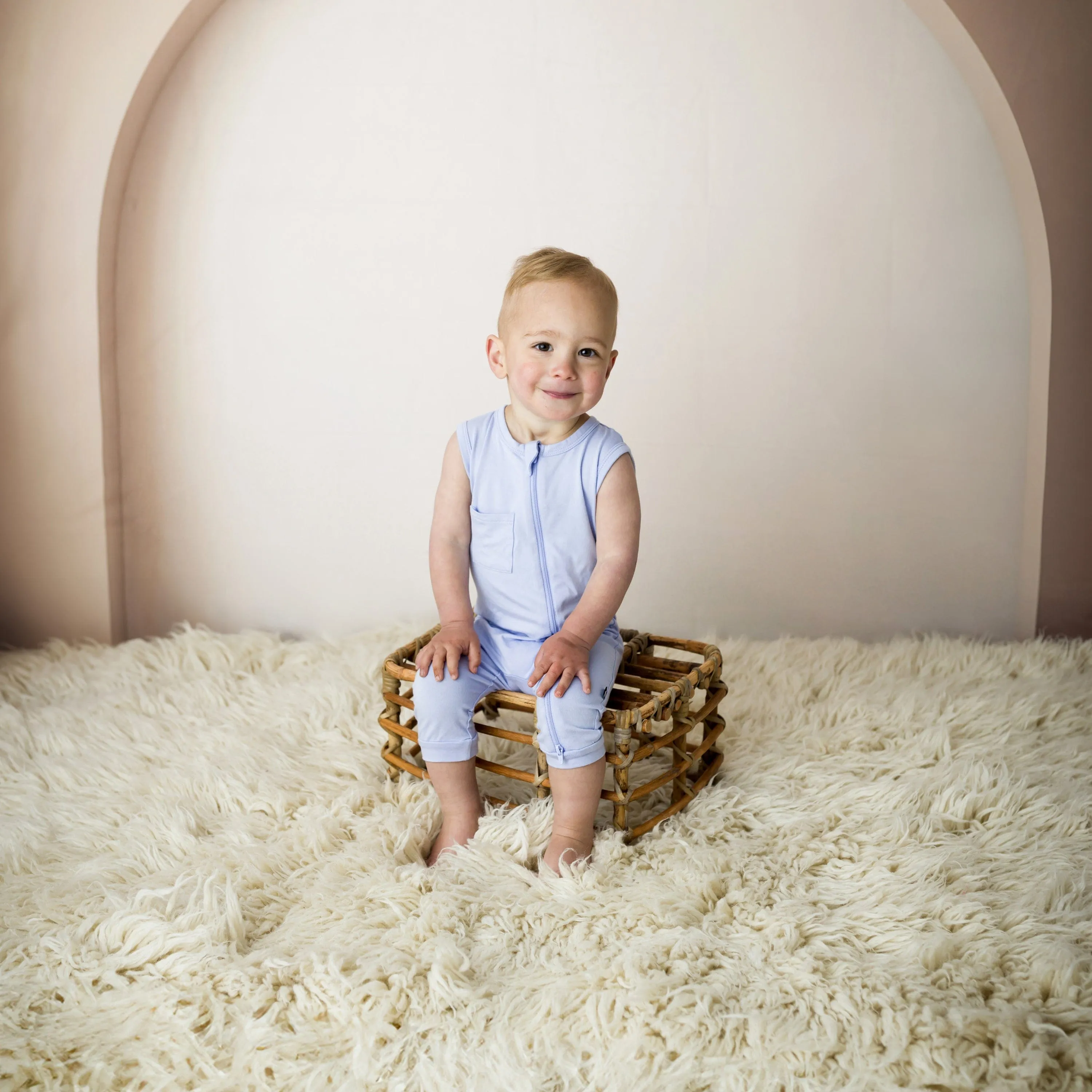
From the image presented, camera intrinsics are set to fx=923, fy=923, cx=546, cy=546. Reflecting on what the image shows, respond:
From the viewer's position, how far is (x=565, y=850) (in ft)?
4.08

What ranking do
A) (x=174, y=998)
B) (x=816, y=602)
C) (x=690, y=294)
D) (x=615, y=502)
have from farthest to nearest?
(x=816, y=602)
(x=690, y=294)
(x=615, y=502)
(x=174, y=998)

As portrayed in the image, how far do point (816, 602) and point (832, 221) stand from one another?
34.3 inches

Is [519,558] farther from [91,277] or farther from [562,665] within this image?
[91,277]

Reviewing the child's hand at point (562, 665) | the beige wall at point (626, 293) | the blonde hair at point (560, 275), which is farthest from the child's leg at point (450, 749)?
the beige wall at point (626, 293)

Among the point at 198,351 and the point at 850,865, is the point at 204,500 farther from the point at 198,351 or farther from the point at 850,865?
the point at 850,865

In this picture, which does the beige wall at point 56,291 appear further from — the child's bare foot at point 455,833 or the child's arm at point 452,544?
the child's bare foot at point 455,833

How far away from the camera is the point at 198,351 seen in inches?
85.1

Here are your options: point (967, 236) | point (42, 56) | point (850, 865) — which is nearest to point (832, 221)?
point (967, 236)

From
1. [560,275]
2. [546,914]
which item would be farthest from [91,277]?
[546,914]

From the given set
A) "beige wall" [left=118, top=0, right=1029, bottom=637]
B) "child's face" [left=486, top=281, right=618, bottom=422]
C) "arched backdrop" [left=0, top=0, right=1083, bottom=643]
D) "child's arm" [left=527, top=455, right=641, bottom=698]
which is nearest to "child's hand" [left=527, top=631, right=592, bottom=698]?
"child's arm" [left=527, top=455, right=641, bottom=698]

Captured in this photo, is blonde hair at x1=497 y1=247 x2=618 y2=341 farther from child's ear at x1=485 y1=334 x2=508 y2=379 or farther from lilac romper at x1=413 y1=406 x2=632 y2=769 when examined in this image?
lilac romper at x1=413 y1=406 x2=632 y2=769

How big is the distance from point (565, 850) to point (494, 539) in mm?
474

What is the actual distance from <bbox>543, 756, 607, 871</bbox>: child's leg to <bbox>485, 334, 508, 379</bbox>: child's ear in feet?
1.57

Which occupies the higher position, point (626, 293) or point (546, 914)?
point (626, 293)
